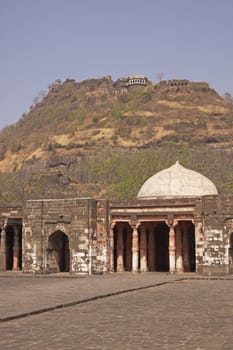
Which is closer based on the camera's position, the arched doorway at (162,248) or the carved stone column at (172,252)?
the carved stone column at (172,252)

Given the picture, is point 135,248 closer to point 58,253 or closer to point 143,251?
point 143,251

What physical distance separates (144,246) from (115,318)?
20542 mm

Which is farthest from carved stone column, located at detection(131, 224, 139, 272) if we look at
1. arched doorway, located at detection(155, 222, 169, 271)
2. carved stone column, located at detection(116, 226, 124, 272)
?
arched doorway, located at detection(155, 222, 169, 271)

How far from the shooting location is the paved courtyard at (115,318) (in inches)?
392

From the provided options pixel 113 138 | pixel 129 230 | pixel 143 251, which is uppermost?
pixel 113 138

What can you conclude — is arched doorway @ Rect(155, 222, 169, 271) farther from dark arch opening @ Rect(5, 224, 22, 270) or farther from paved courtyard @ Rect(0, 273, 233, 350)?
paved courtyard @ Rect(0, 273, 233, 350)

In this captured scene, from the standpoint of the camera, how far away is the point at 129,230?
35.3 m

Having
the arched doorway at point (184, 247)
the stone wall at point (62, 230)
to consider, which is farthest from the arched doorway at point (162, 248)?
the stone wall at point (62, 230)

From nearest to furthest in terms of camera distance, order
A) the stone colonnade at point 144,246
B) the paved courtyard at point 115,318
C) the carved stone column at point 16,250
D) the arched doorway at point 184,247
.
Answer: the paved courtyard at point 115,318 < the stone colonnade at point 144,246 < the arched doorway at point 184,247 < the carved stone column at point 16,250

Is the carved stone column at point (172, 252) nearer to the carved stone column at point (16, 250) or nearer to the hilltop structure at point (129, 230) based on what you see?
the hilltop structure at point (129, 230)

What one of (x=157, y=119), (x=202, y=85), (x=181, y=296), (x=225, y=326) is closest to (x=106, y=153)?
(x=157, y=119)

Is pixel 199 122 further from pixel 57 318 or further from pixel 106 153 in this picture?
pixel 57 318

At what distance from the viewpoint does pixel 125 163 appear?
266ft

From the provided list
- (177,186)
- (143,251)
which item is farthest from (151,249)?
(177,186)
